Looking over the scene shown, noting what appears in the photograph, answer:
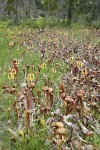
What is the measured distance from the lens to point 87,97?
14.1 ft

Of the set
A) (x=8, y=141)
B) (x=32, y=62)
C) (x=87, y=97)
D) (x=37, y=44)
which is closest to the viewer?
(x=8, y=141)

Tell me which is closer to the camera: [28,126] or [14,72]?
[28,126]

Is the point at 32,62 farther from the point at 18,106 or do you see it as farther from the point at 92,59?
the point at 18,106

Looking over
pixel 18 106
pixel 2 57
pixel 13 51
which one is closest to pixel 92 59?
pixel 2 57

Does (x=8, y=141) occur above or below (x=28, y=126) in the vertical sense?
below

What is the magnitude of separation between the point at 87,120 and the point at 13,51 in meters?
5.37

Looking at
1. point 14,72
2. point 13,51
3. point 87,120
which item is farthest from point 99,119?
point 13,51

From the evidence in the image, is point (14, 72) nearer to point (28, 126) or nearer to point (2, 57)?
point (28, 126)

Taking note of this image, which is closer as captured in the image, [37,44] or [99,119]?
[99,119]

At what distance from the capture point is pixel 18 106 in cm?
371

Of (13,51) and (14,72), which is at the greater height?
(14,72)

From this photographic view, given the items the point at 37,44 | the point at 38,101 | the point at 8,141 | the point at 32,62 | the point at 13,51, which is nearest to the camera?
the point at 8,141

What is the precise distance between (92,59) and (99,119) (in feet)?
9.93

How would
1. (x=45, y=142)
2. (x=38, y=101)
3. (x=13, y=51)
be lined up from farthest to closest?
(x=13, y=51) < (x=38, y=101) < (x=45, y=142)
